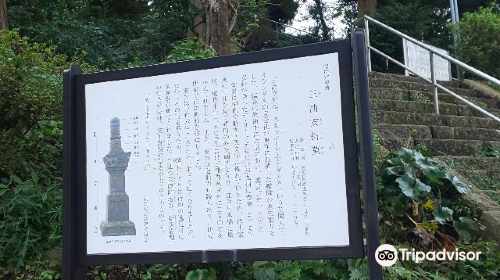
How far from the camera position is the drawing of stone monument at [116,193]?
3080mm

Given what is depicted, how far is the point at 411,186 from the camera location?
3957 millimetres

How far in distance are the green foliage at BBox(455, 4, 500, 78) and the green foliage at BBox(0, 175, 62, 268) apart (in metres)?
7.99

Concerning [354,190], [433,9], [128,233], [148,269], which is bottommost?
[148,269]

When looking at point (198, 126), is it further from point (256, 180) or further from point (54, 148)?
point (54, 148)

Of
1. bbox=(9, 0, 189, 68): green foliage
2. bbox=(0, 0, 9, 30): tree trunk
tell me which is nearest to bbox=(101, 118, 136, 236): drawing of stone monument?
bbox=(9, 0, 189, 68): green foliage

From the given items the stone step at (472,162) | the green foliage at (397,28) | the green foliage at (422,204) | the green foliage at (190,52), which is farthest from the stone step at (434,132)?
the green foliage at (397,28)

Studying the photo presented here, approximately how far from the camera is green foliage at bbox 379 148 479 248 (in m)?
3.96

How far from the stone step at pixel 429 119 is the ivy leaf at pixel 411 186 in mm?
2106

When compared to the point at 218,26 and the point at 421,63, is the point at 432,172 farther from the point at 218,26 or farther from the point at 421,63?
the point at 421,63

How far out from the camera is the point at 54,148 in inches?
174

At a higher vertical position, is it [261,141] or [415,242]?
[261,141]

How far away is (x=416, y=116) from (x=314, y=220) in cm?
403

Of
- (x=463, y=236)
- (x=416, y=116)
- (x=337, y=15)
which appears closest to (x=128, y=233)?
(x=463, y=236)

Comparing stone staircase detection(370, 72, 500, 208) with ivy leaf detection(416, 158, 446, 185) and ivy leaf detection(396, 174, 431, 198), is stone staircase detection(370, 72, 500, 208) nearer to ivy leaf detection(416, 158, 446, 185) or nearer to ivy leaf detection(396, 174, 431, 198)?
ivy leaf detection(416, 158, 446, 185)
